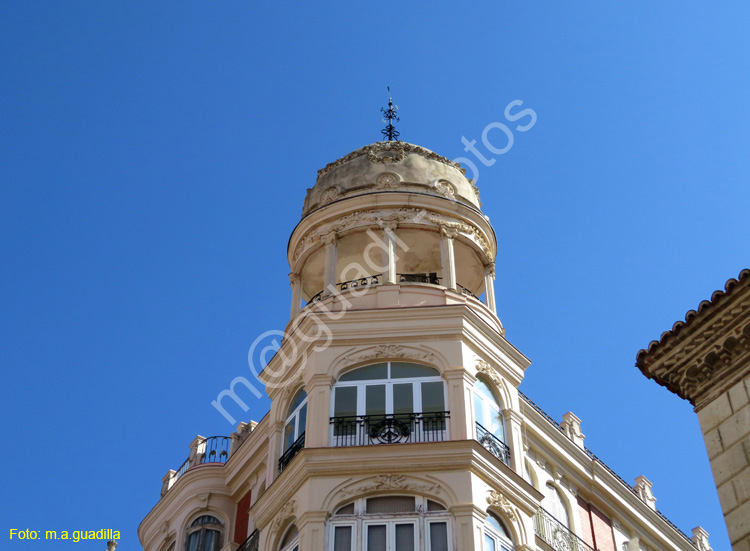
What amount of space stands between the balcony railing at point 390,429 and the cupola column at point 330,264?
460 centimetres

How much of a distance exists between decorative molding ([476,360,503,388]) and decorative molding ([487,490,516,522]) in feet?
11.2

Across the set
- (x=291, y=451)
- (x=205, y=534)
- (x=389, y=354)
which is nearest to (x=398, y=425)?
(x=389, y=354)

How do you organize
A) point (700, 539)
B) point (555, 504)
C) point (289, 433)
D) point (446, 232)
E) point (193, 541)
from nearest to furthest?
point (289, 433) < point (555, 504) < point (446, 232) < point (193, 541) < point (700, 539)

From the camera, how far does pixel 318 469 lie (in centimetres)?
2516

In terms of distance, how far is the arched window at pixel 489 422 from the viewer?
2628 centimetres

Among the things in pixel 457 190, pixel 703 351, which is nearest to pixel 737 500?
pixel 703 351

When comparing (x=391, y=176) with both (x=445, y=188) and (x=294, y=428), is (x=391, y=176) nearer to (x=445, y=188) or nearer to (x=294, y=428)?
(x=445, y=188)

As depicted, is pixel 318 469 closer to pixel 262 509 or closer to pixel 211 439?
pixel 262 509

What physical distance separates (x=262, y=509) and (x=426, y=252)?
30.4ft

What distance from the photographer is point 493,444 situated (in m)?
26.3

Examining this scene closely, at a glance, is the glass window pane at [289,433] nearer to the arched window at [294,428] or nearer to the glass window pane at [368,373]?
the arched window at [294,428]

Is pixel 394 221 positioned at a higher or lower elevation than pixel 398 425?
higher

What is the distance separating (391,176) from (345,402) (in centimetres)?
785

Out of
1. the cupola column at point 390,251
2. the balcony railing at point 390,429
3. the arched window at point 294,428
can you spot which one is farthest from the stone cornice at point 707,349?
the cupola column at point 390,251
